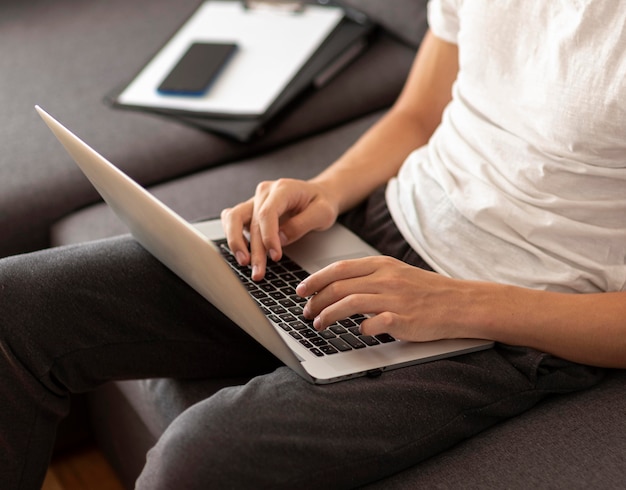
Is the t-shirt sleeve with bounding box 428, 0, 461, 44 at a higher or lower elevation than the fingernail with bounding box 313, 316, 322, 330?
higher

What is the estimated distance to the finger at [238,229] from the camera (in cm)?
103

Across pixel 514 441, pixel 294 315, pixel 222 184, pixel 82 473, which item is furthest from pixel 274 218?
pixel 82 473

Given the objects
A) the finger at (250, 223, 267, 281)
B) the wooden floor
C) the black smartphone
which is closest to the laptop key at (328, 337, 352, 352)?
the finger at (250, 223, 267, 281)

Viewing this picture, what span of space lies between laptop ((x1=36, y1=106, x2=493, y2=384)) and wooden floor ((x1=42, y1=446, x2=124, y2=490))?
600mm

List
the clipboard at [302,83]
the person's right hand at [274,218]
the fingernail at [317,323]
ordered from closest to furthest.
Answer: the fingernail at [317,323] → the person's right hand at [274,218] → the clipboard at [302,83]

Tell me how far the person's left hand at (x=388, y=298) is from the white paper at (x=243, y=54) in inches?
29.4

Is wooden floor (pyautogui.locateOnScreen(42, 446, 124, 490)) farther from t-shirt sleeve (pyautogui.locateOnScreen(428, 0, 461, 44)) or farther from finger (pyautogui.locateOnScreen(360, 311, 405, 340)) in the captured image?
t-shirt sleeve (pyautogui.locateOnScreen(428, 0, 461, 44))

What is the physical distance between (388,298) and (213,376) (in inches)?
11.9

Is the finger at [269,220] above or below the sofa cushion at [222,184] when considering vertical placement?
above

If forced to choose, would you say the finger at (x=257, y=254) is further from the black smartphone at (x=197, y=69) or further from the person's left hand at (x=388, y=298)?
the black smartphone at (x=197, y=69)

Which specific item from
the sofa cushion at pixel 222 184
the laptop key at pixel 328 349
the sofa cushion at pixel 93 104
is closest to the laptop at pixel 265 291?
the laptop key at pixel 328 349

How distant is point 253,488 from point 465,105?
0.58 m

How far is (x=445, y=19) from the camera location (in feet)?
3.97

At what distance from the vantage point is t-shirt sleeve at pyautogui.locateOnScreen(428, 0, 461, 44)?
1190mm
